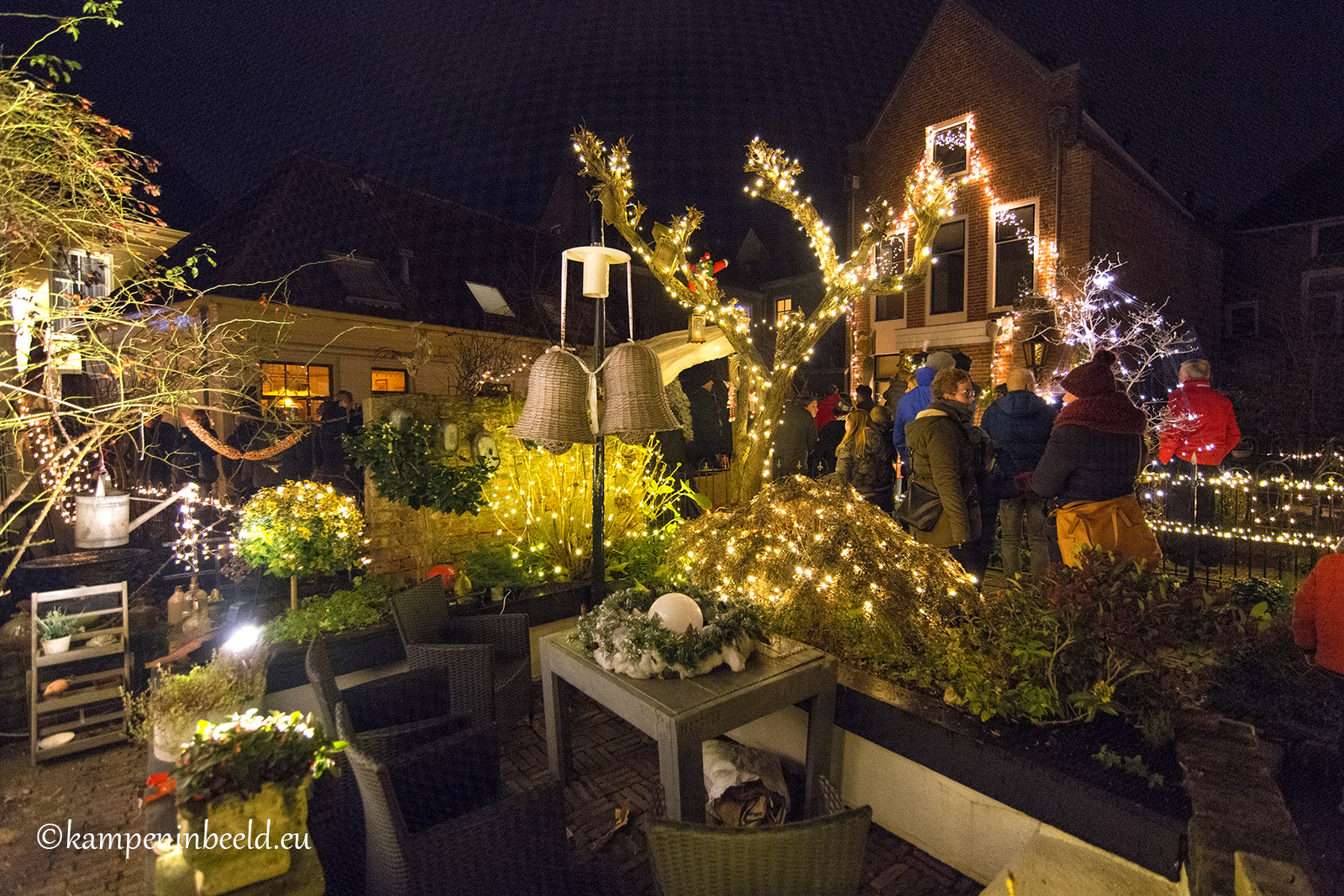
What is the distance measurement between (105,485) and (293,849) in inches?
147

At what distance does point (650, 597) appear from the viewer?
11.4ft

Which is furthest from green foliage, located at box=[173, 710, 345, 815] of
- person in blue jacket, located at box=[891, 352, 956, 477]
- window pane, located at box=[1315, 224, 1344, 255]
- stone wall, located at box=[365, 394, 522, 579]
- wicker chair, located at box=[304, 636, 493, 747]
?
window pane, located at box=[1315, 224, 1344, 255]

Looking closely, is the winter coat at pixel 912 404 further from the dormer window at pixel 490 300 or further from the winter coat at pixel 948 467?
the dormer window at pixel 490 300

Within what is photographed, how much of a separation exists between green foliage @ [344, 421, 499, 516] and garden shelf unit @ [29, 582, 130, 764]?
1.57 m

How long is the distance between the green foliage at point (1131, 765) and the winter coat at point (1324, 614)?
33.1 inches

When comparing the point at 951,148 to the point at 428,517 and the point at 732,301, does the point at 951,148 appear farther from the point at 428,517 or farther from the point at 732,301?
the point at 428,517

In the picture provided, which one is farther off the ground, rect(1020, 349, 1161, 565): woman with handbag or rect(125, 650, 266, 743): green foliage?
rect(1020, 349, 1161, 565): woman with handbag

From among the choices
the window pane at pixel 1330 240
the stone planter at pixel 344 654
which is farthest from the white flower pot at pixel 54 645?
the window pane at pixel 1330 240

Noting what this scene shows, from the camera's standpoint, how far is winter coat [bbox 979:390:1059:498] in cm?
488

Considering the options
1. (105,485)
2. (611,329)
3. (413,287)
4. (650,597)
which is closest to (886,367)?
(611,329)

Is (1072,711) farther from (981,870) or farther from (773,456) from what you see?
(773,456)

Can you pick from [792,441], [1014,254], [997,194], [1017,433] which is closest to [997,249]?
[1014,254]

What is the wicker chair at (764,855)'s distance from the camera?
1744mm

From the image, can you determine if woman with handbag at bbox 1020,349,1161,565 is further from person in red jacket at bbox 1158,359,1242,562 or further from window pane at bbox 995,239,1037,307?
window pane at bbox 995,239,1037,307
